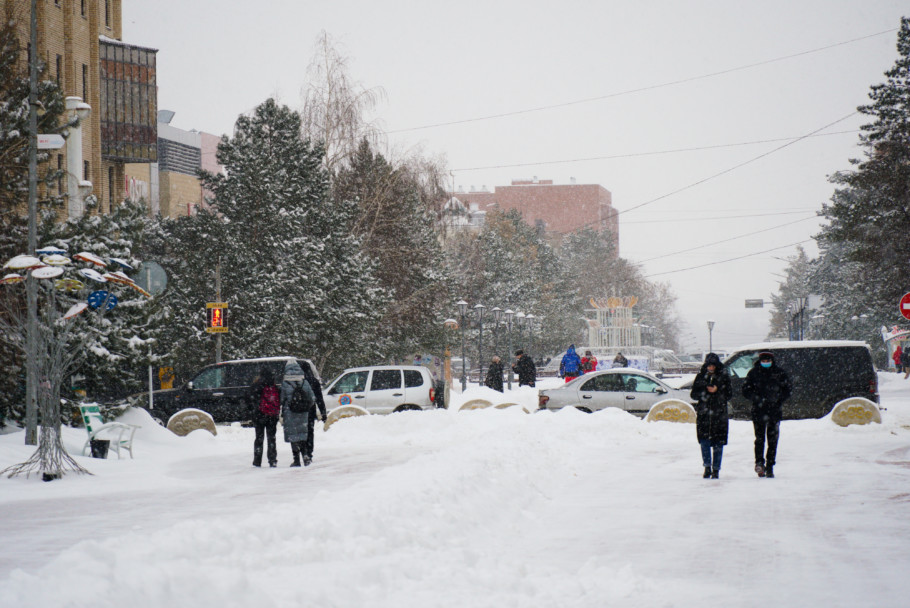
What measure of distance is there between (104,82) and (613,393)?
3756 cm

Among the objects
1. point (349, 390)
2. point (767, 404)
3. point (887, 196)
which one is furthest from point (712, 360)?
point (887, 196)

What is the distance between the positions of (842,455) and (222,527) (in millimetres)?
11819

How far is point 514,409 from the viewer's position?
80.2ft

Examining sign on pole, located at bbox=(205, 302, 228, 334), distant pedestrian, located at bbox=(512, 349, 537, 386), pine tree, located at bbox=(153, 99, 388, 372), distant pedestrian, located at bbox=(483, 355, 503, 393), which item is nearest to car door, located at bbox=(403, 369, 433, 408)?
distant pedestrian, located at bbox=(512, 349, 537, 386)

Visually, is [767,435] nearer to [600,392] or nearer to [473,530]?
[473,530]

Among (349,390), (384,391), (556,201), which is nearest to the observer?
(384,391)

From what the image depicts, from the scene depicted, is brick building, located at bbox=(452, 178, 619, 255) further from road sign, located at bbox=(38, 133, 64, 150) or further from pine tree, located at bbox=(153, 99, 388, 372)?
road sign, located at bbox=(38, 133, 64, 150)

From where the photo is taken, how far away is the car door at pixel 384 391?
26.0m

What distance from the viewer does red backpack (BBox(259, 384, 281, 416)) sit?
17.2 meters

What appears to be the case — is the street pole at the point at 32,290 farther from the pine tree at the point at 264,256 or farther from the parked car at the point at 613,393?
the pine tree at the point at 264,256

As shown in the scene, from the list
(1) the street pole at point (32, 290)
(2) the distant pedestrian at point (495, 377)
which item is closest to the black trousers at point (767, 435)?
(1) the street pole at point (32, 290)

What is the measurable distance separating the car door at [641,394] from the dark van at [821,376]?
195cm

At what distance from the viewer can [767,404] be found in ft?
46.8

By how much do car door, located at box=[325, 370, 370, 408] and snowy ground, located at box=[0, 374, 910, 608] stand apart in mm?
7580
